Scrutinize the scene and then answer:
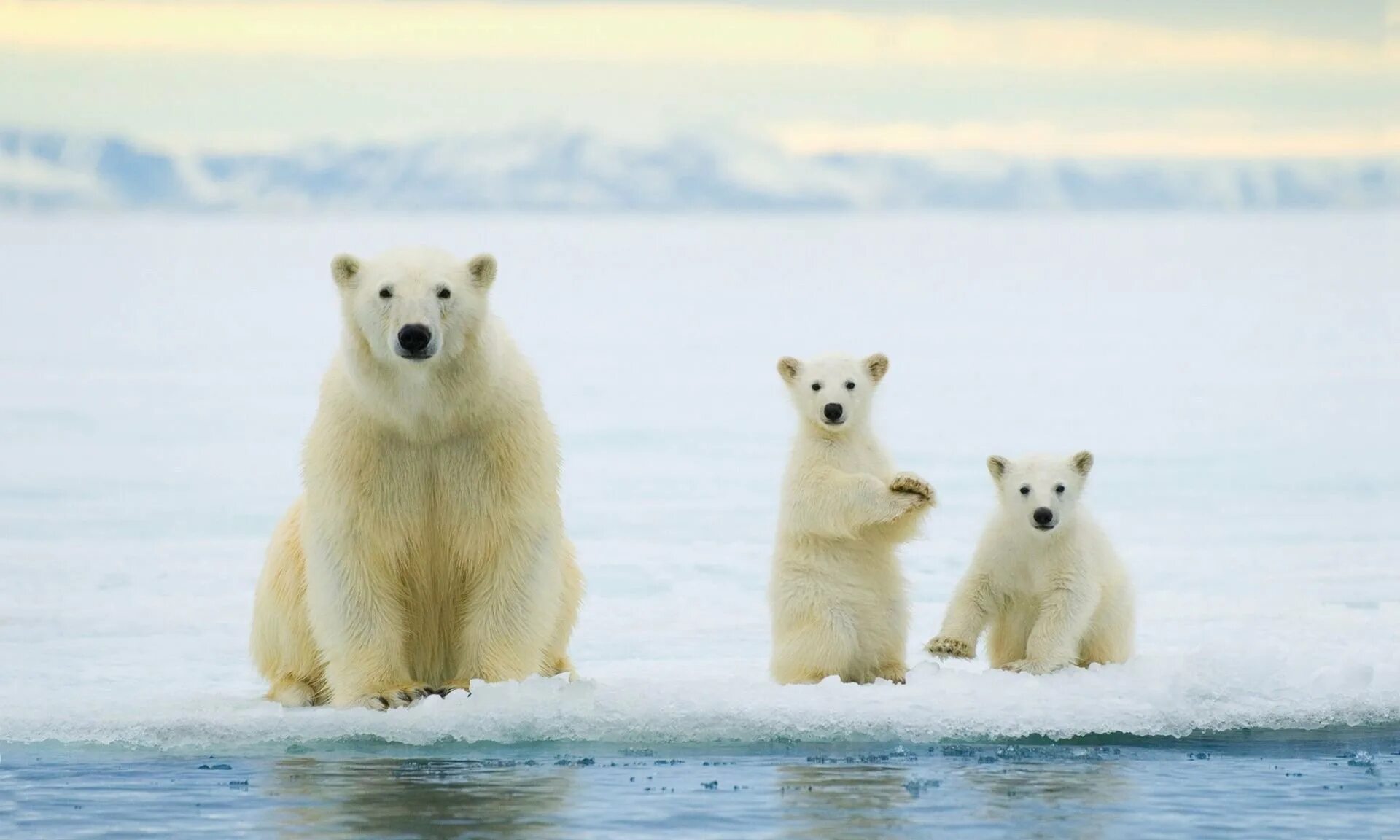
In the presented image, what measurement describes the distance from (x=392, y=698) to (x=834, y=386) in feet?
6.15

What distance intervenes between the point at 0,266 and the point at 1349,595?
121 ft

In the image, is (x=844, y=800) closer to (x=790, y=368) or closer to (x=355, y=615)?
(x=355, y=615)

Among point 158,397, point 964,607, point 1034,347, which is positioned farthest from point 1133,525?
point 1034,347

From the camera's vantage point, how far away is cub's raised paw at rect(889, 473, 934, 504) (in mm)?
6711

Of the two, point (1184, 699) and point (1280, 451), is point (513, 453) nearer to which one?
point (1184, 699)

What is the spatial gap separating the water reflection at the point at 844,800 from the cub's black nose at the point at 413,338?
169cm

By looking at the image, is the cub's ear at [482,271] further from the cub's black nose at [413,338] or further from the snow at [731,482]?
Answer: the snow at [731,482]

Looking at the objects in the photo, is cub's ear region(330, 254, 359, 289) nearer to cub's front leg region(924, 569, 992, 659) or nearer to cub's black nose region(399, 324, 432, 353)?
cub's black nose region(399, 324, 432, 353)

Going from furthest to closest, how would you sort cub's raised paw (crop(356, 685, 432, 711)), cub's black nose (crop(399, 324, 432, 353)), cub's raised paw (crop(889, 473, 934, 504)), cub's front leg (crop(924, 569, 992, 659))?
1. cub's front leg (crop(924, 569, 992, 659))
2. cub's raised paw (crop(889, 473, 934, 504))
3. cub's raised paw (crop(356, 685, 432, 711))
4. cub's black nose (crop(399, 324, 432, 353))

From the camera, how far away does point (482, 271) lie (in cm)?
624

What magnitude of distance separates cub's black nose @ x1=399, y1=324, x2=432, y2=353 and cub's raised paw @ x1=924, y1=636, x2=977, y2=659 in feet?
7.04

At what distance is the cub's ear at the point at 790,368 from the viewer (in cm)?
699

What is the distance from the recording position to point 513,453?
639cm

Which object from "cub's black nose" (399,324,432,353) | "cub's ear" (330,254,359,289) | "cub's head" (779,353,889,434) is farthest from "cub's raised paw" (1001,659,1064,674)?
"cub's ear" (330,254,359,289)
